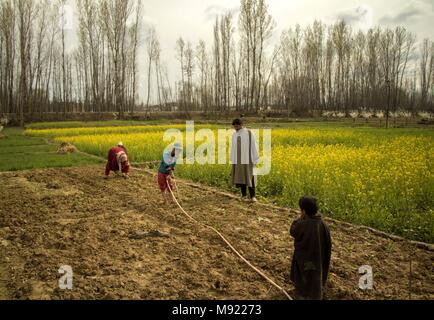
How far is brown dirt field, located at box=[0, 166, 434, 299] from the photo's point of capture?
12.7 feet

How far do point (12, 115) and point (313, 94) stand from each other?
140ft

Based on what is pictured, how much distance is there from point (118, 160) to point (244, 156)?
4457mm

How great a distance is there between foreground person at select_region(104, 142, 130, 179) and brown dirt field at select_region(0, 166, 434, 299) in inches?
98.4

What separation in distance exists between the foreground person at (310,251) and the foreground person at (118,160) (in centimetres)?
769

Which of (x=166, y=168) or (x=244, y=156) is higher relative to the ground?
(x=244, y=156)

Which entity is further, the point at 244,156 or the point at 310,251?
the point at 244,156

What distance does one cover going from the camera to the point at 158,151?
587 inches

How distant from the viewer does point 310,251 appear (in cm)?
366

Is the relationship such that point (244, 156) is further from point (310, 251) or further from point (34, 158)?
point (34, 158)

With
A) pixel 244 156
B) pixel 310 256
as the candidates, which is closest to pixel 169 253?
pixel 310 256

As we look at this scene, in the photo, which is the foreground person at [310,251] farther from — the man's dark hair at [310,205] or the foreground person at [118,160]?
the foreground person at [118,160]

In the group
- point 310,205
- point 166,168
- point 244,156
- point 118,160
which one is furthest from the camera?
point 118,160
